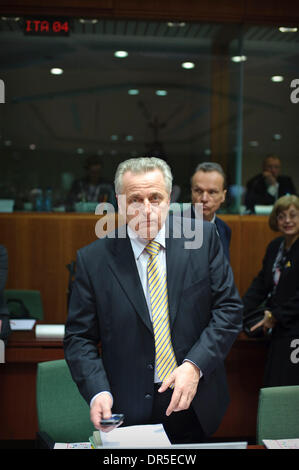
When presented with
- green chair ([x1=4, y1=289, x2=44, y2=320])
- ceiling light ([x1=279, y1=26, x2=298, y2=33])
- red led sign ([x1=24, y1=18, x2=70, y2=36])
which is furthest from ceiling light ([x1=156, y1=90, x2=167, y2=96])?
green chair ([x1=4, y1=289, x2=44, y2=320])

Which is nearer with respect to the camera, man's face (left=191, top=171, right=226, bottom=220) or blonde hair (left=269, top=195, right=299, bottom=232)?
man's face (left=191, top=171, right=226, bottom=220)

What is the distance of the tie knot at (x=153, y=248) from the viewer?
1.84 m

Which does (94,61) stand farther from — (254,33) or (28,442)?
(28,442)

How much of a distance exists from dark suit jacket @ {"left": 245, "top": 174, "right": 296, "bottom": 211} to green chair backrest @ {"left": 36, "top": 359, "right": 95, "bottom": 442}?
3145 mm

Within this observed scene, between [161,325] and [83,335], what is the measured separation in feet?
0.93

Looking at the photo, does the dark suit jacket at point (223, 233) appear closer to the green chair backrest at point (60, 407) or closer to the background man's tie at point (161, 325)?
the green chair backrest at point (60, 407)

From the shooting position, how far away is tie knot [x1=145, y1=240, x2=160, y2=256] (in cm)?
184

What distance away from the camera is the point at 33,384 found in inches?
136

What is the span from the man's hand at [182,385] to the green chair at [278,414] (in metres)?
0.71

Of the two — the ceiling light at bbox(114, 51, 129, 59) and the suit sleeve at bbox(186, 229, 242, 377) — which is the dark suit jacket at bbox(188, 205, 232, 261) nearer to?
the suit sleeve at bbox(186, 229, 242, 377)

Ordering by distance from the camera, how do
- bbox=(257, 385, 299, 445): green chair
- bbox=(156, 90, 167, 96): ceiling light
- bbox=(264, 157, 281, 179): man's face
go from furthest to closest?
bbox=(156, 90, 167, 96): ceiling light → bbox=(264, 157, 281, 179): man's face → bbox=(257, 385, 299, 445): green chair

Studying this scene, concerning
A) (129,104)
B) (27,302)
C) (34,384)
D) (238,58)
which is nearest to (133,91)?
(129,104)

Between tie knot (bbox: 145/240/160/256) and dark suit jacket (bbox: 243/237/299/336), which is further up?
tie knot (bbox: 145/240/160/256)
